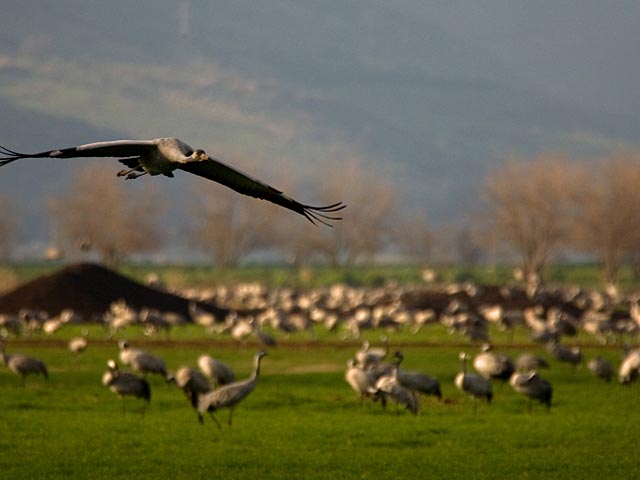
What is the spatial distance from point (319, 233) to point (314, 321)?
91618mm

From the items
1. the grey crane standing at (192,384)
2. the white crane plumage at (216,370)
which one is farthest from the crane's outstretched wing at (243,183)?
the white crane plumage at (216,370)

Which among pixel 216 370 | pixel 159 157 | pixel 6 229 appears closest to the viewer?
pixel 159 157

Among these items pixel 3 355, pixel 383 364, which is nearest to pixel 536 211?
pixel 383 364

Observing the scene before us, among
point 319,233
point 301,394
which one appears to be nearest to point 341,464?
point 301,394

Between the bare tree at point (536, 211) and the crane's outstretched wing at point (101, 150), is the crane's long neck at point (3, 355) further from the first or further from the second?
the bare tree at point (536, 211)

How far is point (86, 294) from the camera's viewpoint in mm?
56531

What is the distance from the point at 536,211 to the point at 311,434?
88.8 meters

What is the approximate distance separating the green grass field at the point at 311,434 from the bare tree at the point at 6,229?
361 feet

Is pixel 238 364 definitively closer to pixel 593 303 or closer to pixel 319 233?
pixel 593 303

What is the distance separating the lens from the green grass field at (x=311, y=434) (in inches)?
646

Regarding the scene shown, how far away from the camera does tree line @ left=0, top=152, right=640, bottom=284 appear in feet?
347

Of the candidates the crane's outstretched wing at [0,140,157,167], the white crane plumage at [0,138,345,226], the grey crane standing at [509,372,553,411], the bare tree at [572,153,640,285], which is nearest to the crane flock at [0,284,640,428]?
the grey crane standing at [509,372,553,411]

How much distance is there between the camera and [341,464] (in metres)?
16.7

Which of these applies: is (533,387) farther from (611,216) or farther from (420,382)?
(611,216)
